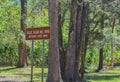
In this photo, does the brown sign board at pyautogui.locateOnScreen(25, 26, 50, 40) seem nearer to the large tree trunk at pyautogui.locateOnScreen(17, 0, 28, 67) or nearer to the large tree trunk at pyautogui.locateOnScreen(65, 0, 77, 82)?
the large tree trunk at pyautogui.locateOnScreen(65, 0, 77, 82)

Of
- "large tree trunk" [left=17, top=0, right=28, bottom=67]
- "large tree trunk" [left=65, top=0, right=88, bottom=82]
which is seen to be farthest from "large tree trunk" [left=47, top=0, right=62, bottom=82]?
"large tree trunk" [left=17, top=0, right=28, bottom=67]

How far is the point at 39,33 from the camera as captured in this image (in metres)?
13.5

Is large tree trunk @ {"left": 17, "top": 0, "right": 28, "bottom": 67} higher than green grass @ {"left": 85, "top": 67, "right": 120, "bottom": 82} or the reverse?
higher

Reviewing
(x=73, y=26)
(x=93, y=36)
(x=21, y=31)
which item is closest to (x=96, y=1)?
(x=73, y=26)

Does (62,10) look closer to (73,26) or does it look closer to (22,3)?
(73,26)

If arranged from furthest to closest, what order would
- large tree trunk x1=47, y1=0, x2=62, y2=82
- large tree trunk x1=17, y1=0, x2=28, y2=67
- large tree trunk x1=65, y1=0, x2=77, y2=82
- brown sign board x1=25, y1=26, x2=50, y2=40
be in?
large tree trunk x1=17, y1=0, x2=28, y2=67
large tree trunk x1=65, y1=0, x2=77, y2=82
large tree trunk x1=47, y1=0, x2=62, y2=82
brown sign board x1=25, y1=26, x2=50, y2=40

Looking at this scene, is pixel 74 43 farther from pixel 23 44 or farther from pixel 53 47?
pixel 23 44

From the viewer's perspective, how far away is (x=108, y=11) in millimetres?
24656

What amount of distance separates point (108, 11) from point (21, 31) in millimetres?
10283

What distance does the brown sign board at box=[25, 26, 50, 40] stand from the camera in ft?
43.5

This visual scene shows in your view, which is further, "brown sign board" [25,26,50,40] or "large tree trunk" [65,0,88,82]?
"large tree trunk" [65,0,88,82]

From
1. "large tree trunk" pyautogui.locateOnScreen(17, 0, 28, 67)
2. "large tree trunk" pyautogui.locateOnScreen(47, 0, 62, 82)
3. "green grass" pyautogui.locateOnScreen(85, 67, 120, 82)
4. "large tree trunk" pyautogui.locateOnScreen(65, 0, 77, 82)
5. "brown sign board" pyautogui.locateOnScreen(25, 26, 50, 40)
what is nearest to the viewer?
"brown sign board" pyautogui.locateOnScreen(25, 26, 50, 40)

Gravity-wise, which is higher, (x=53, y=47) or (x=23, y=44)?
(x=53, y=47)

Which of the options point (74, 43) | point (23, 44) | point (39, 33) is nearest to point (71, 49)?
point (74, 43)
